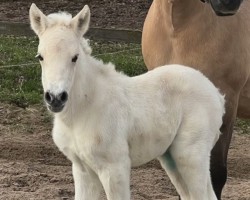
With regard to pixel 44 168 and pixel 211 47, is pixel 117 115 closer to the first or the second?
pixel 211 47

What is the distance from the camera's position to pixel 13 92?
827 centimetres

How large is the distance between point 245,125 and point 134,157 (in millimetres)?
4269

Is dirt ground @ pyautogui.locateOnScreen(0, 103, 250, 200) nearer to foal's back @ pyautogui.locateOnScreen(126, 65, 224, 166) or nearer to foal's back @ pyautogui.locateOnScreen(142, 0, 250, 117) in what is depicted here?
foal's back @ pyautogui.locateOnScreen(142, 0, 250, 117)

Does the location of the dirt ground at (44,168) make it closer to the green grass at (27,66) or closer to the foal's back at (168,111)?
the green grass at (27,66)

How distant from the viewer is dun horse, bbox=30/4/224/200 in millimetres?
3404

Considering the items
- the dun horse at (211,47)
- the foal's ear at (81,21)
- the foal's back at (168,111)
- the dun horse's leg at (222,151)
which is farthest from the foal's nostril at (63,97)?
the dun horse's leg at (222,151)

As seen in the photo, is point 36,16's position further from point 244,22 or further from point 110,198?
point 244,22

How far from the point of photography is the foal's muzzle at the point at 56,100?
3.21 m

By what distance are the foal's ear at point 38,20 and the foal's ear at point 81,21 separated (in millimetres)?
142

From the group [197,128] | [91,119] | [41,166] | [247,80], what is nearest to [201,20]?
[247,80]

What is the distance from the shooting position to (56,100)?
3.21m

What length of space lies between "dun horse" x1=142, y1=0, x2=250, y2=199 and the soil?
2.86ft

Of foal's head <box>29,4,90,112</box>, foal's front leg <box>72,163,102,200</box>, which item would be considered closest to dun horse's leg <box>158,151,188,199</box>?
foal's front leg <box>72,163,102,200</box>

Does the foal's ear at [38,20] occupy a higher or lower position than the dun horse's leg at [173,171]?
higher
